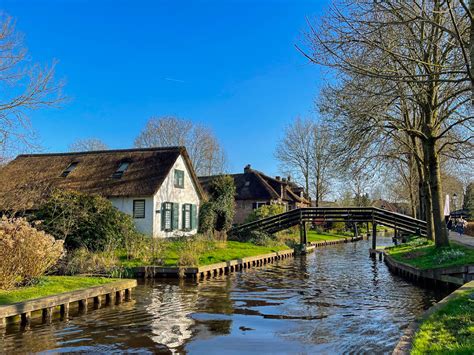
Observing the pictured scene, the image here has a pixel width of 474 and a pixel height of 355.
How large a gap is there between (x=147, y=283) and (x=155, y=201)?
378 inches

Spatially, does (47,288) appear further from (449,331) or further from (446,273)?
(446,273)

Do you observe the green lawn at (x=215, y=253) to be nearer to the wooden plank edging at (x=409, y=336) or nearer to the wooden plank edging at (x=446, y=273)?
the wooden plank edging at (x=446, y=273)

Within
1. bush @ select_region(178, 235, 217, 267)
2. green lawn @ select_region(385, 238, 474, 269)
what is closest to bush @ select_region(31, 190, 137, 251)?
bush @ select_region(178, 235, 217, 267)

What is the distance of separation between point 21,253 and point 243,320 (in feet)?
18.7

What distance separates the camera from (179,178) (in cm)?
2884

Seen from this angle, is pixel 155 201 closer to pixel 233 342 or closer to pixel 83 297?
pixel 83 297

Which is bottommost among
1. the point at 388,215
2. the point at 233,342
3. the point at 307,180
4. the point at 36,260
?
the point at 233,342

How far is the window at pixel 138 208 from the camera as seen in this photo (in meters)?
25.9

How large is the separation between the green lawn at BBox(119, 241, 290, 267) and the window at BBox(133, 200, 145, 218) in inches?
132

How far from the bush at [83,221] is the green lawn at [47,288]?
19.3ft

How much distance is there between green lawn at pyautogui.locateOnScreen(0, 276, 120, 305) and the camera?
1023cm

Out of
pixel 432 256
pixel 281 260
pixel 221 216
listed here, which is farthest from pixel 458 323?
pixel 221 216

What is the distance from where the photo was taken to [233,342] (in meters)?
8.88

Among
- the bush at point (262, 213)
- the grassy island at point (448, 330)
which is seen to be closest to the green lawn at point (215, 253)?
the bush at point (262, 213)
